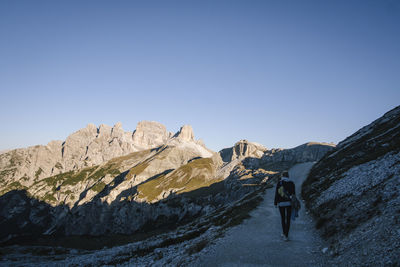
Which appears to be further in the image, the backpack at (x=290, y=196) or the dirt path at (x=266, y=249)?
the backpack at (x=290, y=196)

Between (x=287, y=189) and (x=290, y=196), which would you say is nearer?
(x=290, y=196)

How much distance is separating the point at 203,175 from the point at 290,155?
76.5 meters

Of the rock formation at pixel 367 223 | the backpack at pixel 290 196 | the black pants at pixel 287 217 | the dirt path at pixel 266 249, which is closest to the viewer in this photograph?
the rock formation at pixel 367 223

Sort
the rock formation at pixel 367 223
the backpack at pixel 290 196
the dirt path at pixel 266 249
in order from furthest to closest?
the backpack at pixel 290 196
the dirt path at pixel 266 249
the rock formation at pixel 367 223

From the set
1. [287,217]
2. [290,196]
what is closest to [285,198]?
[290,196]

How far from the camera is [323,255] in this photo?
1208 centimetres

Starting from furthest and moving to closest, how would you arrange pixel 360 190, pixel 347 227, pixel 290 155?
pixel 290 155
pixel 360 190
pixel 347 227

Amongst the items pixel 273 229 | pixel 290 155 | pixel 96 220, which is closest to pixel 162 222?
pixel 96 220

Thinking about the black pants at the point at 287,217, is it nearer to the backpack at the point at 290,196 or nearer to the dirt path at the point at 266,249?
the backpack at the point at 290,196

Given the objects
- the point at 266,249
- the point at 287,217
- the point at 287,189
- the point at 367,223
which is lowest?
the point at 266,249

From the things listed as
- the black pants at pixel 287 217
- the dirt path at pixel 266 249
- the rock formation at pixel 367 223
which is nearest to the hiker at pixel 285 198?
the black pants at pixel 287 217

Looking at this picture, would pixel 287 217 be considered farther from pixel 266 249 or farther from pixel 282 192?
pixel 266 249

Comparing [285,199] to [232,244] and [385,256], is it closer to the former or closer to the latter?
[232,244]

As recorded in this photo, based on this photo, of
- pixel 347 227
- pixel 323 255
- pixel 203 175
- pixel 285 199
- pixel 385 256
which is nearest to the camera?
pixel 385 256
